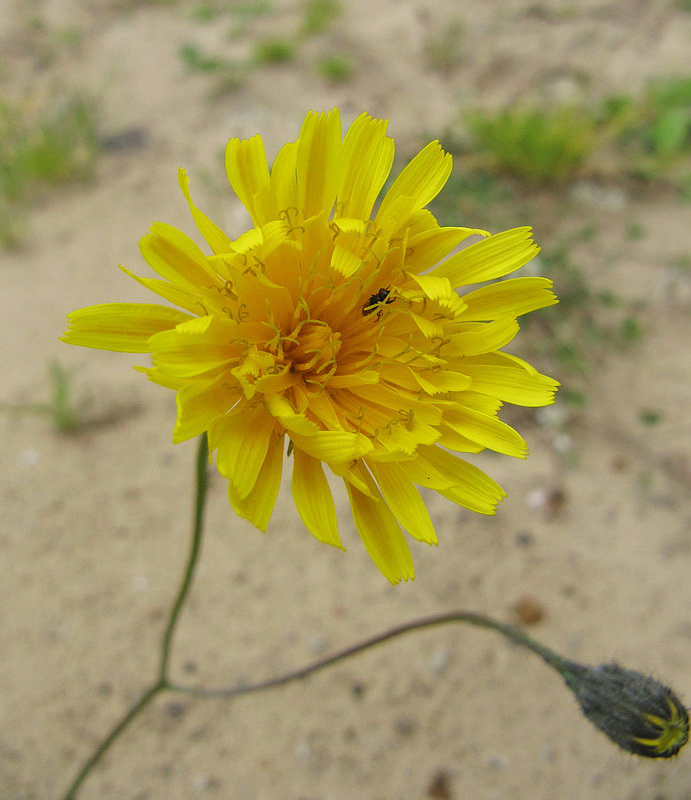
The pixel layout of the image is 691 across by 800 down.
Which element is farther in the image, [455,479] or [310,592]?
[310,592]

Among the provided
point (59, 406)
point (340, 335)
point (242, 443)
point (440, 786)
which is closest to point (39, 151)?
point (59, 406)

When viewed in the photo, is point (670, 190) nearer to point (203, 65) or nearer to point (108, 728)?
point (203, 65)

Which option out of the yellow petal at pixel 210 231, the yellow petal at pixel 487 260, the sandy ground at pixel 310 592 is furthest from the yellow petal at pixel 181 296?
the sandy ground at pixel 310 592

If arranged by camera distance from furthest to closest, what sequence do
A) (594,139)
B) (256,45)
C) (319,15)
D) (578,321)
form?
(319,15), (256,45), (594,139), (578,321)

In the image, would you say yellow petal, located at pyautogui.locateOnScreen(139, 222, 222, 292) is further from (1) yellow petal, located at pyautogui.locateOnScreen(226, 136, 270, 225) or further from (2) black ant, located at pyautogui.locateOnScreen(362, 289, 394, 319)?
(2) black ant, located at pyautogui.locateOnScreen(362, 289, 394, 319)

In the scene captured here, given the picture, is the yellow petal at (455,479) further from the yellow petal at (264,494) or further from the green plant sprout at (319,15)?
the green plant sprout at (319,15)

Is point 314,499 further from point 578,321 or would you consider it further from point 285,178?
point 578,321
